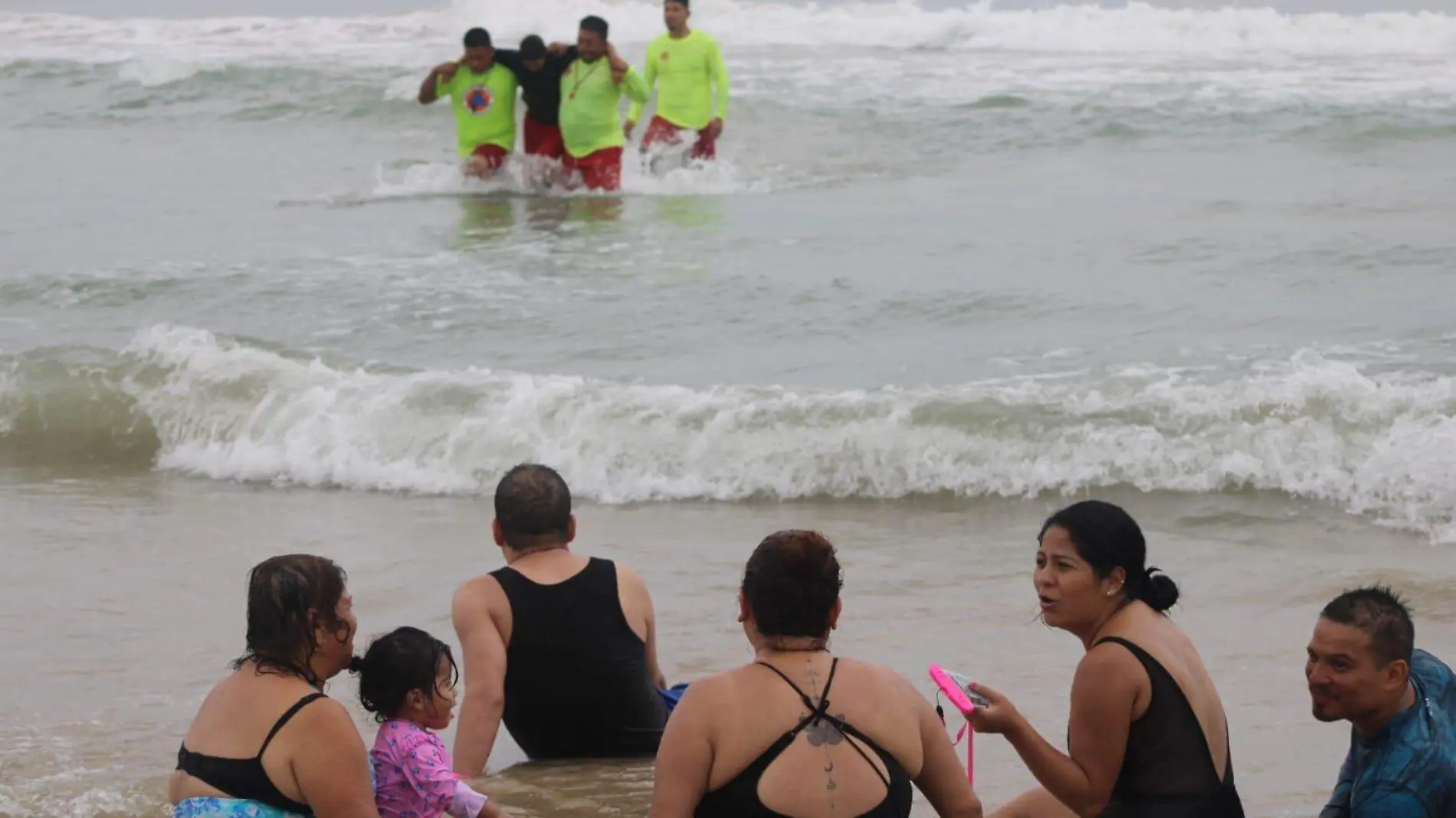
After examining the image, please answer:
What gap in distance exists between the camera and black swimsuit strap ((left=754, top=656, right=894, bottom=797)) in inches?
138

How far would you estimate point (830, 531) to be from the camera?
8148mm

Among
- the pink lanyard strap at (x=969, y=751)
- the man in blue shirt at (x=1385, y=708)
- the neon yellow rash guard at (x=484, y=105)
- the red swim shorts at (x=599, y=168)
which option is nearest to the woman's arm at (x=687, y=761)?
the pink lanyard strap at (x=969, y=751)

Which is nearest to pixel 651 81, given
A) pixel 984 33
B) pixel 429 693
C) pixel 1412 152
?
pixel 1412 152

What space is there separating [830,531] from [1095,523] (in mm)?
4370

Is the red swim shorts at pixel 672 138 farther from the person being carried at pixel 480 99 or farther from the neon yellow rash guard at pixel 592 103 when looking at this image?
the person being carried at pixel 480 99

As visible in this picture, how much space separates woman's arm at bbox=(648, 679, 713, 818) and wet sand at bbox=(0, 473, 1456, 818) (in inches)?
49.3

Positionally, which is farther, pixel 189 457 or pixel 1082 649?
pixel 189 457

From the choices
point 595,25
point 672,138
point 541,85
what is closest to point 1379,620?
point 595,25

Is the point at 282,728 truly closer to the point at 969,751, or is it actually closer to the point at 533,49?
the point at 969,751

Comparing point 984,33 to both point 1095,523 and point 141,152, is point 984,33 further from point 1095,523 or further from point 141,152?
point 1095,523

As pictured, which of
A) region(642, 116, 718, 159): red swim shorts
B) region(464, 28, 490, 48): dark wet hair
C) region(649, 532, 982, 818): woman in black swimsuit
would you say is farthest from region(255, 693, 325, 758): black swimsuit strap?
region(642, 116, 718, 159): red swim shorts

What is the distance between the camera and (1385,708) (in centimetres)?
367

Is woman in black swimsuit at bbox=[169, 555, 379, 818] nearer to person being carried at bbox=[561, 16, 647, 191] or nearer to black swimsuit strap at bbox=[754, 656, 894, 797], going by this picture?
black swimsuit strap at bbox=[754, 656, 894, 797]

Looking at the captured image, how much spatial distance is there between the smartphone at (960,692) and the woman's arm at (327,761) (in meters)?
1.13
